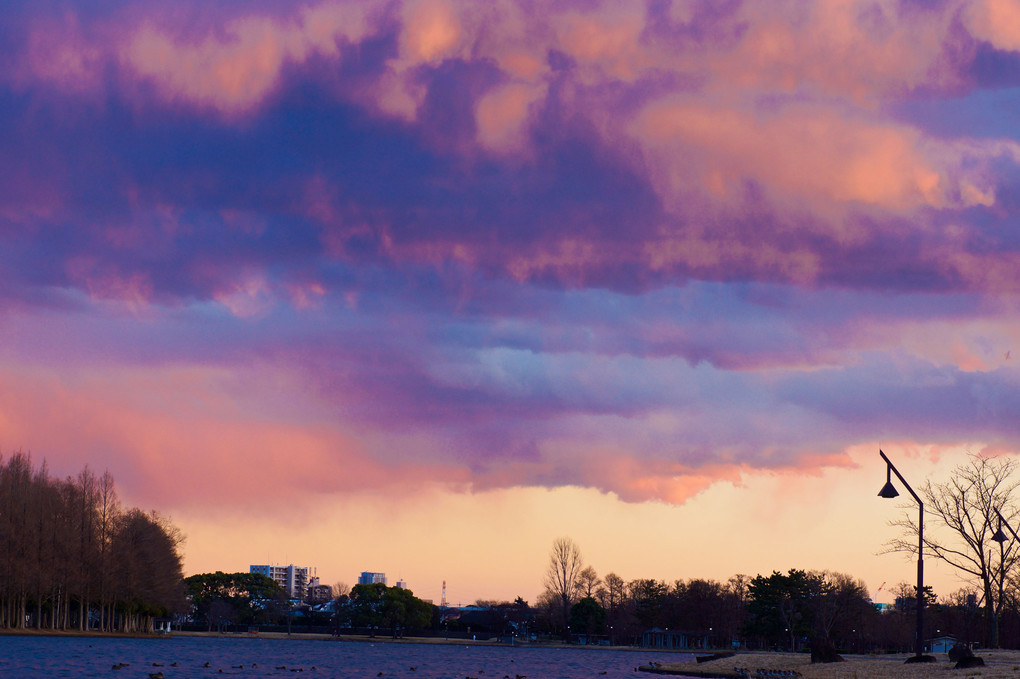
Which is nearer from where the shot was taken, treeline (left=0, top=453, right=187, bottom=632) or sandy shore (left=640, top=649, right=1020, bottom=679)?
sandy shore (left=640, top=649, right=1020, bottom=679)

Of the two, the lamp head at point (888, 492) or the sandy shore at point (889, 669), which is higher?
the lamp head at point (888, 492)

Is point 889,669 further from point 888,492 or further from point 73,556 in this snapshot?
point 73,556

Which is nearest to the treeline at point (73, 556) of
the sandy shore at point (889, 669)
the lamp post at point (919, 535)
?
Answer: the sandy shore at point (889, 669)

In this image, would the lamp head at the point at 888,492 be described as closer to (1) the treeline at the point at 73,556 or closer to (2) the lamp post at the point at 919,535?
(2) the lamp post at the point at 919,535

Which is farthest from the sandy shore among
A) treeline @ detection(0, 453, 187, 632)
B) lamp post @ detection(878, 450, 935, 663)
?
treeline @ detection(0, 453, 187, 632)

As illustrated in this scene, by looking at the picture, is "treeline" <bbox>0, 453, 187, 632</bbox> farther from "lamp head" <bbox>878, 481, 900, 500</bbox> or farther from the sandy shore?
"lamp head" <bbox>878, 481, 900, 500</bbox>

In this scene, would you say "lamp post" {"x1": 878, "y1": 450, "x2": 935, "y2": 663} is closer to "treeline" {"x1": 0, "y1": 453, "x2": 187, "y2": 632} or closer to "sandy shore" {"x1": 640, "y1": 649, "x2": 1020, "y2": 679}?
"sandy shore" {"x1": 640, "y1": 649, "x2": 1020, "y2": 679}

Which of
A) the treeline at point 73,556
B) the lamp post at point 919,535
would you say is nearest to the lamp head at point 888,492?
the lamp post at point 919,535

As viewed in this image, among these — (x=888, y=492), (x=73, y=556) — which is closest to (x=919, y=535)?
(x=888, y=492)

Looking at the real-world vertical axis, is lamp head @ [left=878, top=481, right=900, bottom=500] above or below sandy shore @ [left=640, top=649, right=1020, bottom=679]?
above

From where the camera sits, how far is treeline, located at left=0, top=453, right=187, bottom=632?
12244cm

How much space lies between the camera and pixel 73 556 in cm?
12888

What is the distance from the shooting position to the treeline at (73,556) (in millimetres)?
122438

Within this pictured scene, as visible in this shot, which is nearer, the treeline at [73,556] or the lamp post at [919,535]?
the lamp post at [919,535]
